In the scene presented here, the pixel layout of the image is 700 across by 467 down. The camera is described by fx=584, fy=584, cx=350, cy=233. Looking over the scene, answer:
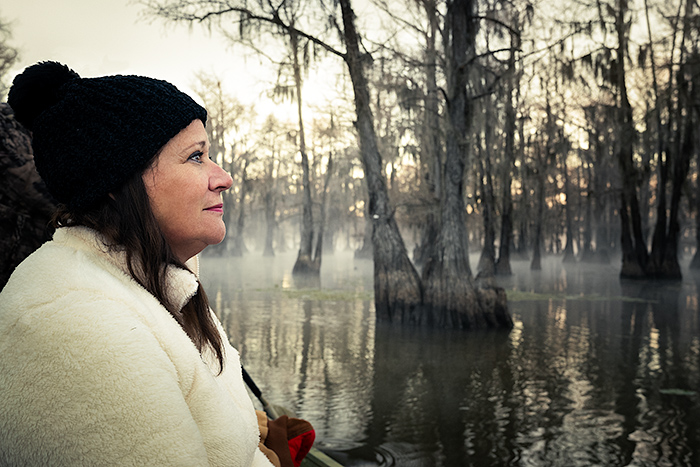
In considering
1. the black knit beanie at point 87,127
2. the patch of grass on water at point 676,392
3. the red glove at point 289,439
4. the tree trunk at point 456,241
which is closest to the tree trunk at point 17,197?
the red glove at point 289,439

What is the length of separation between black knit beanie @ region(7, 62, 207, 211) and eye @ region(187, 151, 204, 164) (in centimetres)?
8

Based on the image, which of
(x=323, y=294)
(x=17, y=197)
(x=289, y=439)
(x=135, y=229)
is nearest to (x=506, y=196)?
(x=323, y=294)

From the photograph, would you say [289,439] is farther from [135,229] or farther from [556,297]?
[556,297]

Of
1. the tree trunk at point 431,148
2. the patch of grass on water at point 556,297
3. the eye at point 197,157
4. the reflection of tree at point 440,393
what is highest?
the tree trunk at point 431,148

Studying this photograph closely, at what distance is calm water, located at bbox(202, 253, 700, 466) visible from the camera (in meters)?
5.34

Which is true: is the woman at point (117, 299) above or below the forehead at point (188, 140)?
below

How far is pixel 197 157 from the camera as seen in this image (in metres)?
1.41

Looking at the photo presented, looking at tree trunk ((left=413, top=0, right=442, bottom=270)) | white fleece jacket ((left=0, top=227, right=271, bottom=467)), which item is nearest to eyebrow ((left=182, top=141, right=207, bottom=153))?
white fleece jacket ((left=0, top=227, right=271, bottom=467))

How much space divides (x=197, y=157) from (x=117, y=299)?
457 millimetres

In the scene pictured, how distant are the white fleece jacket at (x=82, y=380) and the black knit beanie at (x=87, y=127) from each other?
0.72ft

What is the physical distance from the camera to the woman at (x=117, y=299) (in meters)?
0.99

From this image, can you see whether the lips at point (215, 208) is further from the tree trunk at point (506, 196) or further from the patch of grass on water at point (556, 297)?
the tree trunk at point (506, 196)

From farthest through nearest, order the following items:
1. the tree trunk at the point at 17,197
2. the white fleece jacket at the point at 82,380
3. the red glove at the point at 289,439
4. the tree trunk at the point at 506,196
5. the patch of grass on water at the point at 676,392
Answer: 1. the tree trunk at the point at 506,196
2. the patch of grass on water at the point at 676,392
3. the tree trunk at the point at 17,197
4. the red glove at the point at 289,439
5. the white fleece jacket at the point at 82,380

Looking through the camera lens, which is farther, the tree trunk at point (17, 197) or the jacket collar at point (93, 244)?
the tree trunk at point (17, 197)
